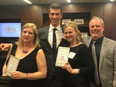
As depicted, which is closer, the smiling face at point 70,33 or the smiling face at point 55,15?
the smiling face at point 70,33

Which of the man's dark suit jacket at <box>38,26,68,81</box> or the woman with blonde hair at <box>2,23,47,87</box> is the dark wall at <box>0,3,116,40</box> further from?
the woman with blonde hair at <box>2,23,47,87</box>

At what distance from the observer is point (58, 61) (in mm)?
1586

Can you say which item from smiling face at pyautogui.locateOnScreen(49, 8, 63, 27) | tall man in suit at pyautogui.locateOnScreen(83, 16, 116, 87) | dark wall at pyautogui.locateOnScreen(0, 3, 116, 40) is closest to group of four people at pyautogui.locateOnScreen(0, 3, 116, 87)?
tall man in suit at pyautogui.locateOnScreen(83, 16, 116, 87)

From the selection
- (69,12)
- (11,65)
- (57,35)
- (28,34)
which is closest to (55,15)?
(57,35)

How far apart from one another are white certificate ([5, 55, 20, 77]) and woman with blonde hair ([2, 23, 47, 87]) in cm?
5

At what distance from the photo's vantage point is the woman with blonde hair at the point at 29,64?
1.51 m

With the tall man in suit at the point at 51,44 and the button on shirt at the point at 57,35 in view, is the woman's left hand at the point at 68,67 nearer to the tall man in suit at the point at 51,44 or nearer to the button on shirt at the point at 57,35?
the tall man in suit at the point at 51,44

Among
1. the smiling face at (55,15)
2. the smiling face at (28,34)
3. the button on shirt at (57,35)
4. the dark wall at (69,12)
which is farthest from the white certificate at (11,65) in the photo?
the dark wall at (69,12)

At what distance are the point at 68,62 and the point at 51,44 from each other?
538mm

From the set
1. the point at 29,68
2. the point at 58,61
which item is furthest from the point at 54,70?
the point at 29,68

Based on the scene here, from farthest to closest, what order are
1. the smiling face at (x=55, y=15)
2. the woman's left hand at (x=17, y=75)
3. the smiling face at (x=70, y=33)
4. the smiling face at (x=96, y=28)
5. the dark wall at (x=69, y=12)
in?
the dark wall at (x=69, y=12)
the smiling face at (x=55, y=15)
the smiling face at (x=96, y=28)
the smiling face at (x=70, y=33)
the woman's left hand at (x=17, y=75)

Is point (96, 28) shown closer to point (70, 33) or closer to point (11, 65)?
point (70, 33)

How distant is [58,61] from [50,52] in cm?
36

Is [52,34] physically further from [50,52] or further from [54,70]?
[54,70]
